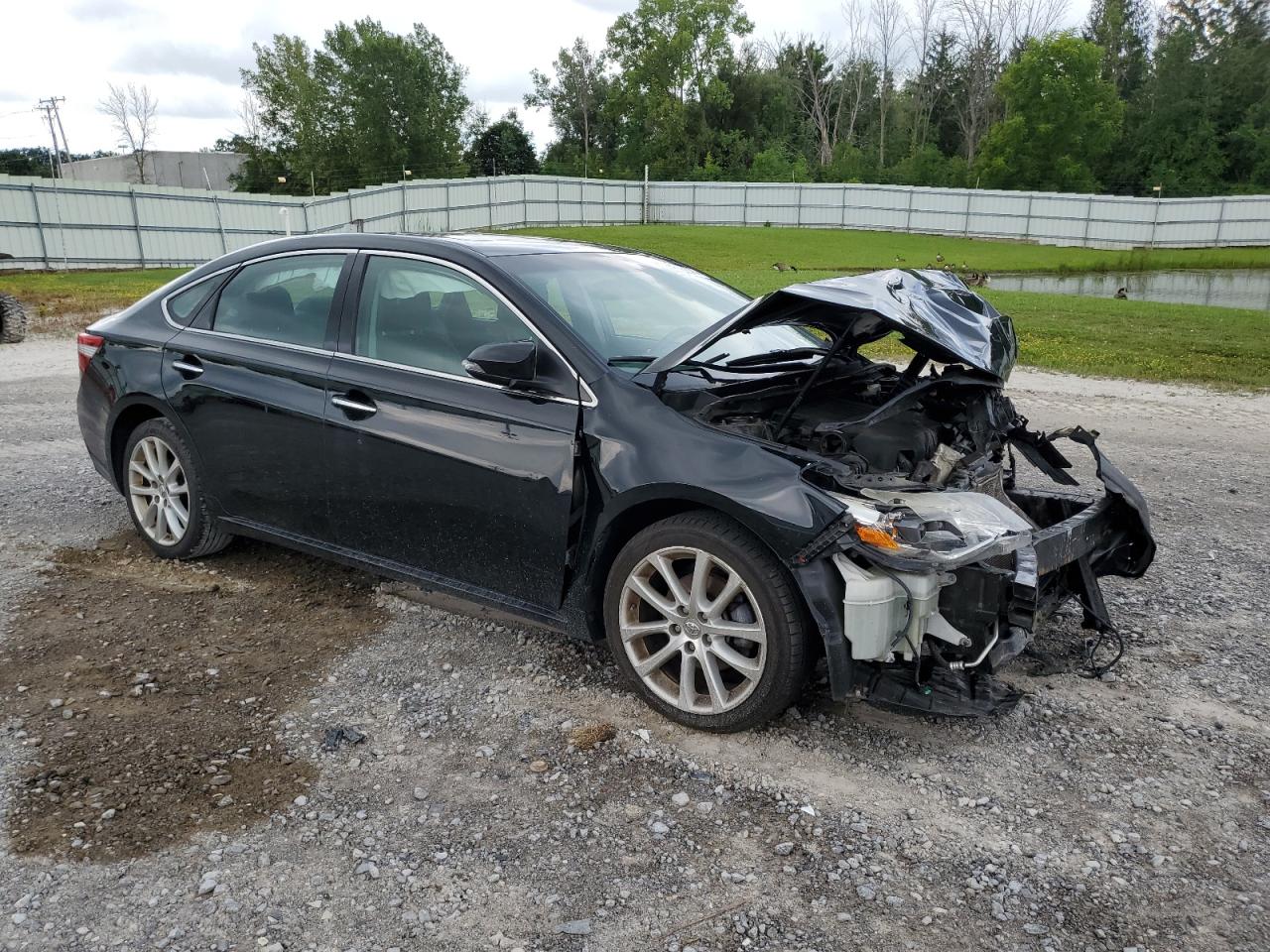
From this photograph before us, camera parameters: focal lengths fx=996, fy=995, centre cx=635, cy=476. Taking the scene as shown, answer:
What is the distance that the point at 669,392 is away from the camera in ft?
12.1

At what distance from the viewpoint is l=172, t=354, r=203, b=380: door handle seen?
4895mm

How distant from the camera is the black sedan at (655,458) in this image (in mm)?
3326

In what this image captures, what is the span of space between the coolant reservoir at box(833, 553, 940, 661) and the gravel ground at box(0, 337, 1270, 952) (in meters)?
0.49

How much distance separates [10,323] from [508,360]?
13440 mm

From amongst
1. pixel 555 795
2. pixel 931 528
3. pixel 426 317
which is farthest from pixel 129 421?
pixel 931 528

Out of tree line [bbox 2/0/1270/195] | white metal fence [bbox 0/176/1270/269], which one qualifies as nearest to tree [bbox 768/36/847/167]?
tree line [bbox 2/0/1270/195]

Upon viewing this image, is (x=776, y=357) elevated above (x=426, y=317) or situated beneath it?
situated beneath

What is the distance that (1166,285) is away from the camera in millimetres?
29750

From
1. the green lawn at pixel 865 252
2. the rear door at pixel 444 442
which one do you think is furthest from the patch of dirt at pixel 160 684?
the green lawn at pixel 865 252

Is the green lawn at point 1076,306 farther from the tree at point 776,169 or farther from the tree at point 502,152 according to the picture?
the tree at point 502,152

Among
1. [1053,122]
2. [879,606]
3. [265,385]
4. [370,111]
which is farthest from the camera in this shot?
[370,111]

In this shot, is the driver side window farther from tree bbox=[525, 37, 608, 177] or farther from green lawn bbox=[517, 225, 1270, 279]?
tree bbox=[525, 37, 608, 177]

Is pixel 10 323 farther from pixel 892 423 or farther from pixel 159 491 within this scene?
pixel 892 423

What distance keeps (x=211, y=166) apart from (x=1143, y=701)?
8346cm
